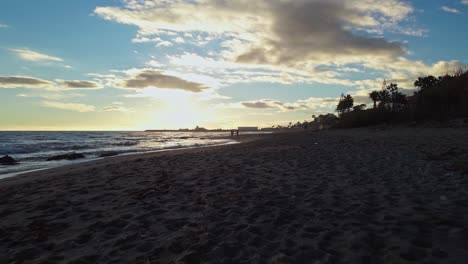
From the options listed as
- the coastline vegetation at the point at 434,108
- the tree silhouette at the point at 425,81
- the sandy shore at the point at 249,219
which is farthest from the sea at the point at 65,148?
the tree silhouette at the point at 425,81

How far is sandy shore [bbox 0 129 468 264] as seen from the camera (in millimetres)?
3549

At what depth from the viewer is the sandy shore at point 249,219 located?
355 centimetres

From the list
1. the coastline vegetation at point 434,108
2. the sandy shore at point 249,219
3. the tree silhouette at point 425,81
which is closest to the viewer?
the sandy shore at point 249,219

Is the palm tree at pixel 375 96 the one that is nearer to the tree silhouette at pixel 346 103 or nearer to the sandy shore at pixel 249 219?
the tree silhouette at pixel 346 103

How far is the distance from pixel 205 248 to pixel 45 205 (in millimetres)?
4613

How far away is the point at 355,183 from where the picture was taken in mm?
7027

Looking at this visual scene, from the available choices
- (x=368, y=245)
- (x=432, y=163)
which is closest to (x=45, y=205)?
(x=368, y=245)

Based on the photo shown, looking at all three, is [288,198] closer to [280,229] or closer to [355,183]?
[280,229]

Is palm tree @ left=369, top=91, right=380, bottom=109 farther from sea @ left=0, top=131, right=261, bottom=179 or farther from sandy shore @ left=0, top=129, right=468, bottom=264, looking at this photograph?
sandy shore @ left=0, top=129, right=468, bottom=264

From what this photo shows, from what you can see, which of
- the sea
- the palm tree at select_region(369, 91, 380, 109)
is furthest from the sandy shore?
the palm tree at select_region(369, 91, 380, 109)

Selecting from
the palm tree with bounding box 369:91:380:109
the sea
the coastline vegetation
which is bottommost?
the sea

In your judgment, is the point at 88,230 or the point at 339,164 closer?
the point at 88,230

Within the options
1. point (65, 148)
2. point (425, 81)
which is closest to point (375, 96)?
point (425, 81)

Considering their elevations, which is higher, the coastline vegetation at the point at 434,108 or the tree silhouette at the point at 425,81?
the tree silhouette at the point at 425,81
